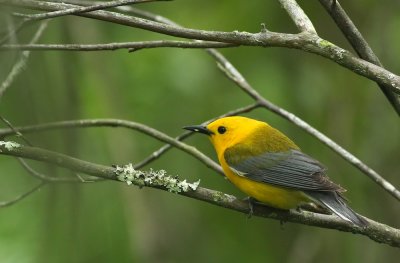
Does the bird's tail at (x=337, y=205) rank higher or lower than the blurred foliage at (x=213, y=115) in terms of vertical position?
lower

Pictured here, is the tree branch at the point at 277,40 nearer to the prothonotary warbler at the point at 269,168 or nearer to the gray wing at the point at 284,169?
the prothonotary warbler at the point at 269,168

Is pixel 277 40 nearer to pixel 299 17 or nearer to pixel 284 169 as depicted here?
pixel 299 17

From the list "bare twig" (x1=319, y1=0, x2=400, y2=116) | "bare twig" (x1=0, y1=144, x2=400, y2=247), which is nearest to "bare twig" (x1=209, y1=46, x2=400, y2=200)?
"bare twig" (x1=0, y1=144, x2=400, y2=247)

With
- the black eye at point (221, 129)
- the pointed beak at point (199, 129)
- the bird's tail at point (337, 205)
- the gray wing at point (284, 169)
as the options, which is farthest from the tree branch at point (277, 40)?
the black eye at point (221, 129)

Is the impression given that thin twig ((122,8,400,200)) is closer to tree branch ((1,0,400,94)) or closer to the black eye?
the black eye

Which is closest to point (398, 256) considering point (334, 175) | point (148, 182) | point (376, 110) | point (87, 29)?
point (334, 175)

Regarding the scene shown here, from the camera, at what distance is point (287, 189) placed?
393cm

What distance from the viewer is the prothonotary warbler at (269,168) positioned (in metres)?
3.85

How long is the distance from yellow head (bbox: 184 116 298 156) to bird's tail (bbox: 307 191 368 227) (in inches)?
24.0

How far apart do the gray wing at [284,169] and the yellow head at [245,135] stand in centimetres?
7

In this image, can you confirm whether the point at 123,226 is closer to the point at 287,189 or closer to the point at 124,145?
the point at 124,145

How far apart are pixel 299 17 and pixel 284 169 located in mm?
1429

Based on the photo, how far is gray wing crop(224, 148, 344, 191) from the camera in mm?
3945

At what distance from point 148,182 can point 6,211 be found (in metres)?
3.43
